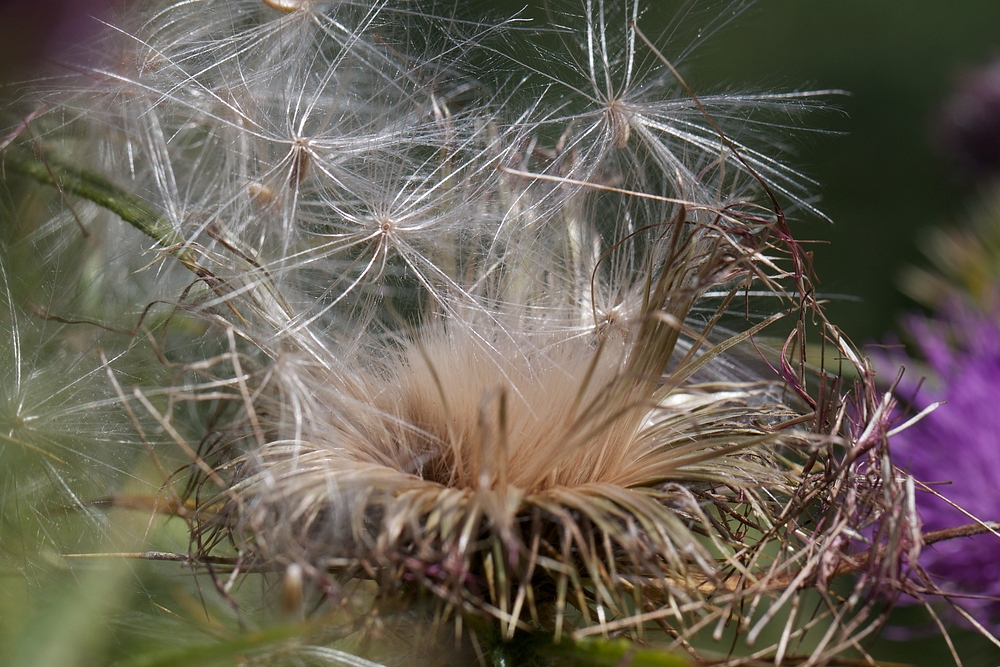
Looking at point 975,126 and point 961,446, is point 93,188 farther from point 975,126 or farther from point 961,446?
point 975,126

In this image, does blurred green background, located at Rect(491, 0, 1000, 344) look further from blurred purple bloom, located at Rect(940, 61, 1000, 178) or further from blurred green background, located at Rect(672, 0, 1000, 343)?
blurred purple bloom, located at Rect(940, 61, 1000, 178)

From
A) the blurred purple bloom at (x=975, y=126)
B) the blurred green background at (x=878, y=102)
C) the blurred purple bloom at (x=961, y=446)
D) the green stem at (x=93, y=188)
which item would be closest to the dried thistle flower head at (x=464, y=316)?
the green stem at (x=93, y=188)

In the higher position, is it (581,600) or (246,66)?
(246,66)

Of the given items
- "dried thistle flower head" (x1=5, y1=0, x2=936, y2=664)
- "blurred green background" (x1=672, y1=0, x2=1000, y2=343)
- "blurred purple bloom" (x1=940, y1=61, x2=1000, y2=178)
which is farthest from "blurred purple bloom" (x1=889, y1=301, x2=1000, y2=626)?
"blurred green background" (x1=672, y1=0, x2=1000, y2=343)

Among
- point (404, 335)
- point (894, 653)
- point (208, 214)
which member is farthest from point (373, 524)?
point (894, 653)

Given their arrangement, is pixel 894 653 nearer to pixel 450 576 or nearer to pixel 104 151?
pixel 450 576

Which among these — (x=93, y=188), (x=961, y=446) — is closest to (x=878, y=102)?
(x=961, y=446)
